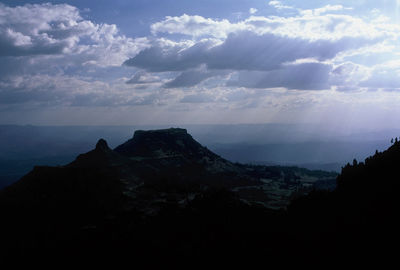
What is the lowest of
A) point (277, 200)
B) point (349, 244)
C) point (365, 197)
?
point (277, 200)

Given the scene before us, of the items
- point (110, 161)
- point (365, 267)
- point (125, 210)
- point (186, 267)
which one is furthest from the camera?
point (110, 161)

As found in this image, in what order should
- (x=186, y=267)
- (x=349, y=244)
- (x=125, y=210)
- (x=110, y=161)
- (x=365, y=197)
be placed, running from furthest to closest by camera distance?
(x=110, y=161), (x=125, y=210), (x=365, y=197), (x=186, y=267), (x=349, y=244)

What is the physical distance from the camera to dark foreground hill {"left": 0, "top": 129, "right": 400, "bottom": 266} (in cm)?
8369

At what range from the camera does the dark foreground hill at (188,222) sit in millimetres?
83688

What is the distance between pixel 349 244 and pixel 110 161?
5733 inches

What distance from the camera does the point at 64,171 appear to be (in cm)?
15138

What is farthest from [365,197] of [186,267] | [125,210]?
[125,210]

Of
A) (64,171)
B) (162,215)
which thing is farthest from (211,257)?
(64,171)

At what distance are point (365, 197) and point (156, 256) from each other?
64505 millimetres

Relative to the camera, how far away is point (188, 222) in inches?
4341

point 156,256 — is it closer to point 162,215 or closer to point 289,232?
point 162,215

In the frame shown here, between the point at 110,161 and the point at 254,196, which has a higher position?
the point at 110,161

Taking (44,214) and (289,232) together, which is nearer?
(289,232)

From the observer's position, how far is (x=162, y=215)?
117 meters
